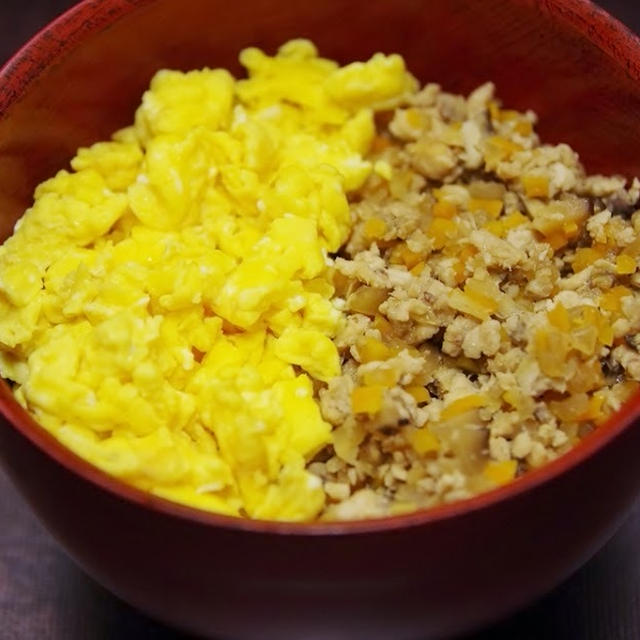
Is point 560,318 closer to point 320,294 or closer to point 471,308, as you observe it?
point 471,308

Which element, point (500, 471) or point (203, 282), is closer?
point (500, 471)

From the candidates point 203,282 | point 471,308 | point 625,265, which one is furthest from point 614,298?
point 203,282

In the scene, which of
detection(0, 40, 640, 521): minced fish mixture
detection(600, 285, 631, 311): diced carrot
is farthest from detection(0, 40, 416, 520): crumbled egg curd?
detection(600, 285, 631, 311): diced carrot

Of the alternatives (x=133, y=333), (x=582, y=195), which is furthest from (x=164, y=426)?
(x=582, y=195)

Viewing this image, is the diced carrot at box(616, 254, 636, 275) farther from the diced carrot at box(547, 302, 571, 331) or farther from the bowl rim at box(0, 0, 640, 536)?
the bowl rim at box(0, 0, 640, 536)

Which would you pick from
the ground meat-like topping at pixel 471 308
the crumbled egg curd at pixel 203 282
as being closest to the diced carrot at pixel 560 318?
the ground meat-like topping at pixel 471 308

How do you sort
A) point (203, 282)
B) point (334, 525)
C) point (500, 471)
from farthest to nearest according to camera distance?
point (203, 282) < point (500, 471) < point (334, 525)

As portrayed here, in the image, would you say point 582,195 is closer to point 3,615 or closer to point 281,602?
point 281,602
